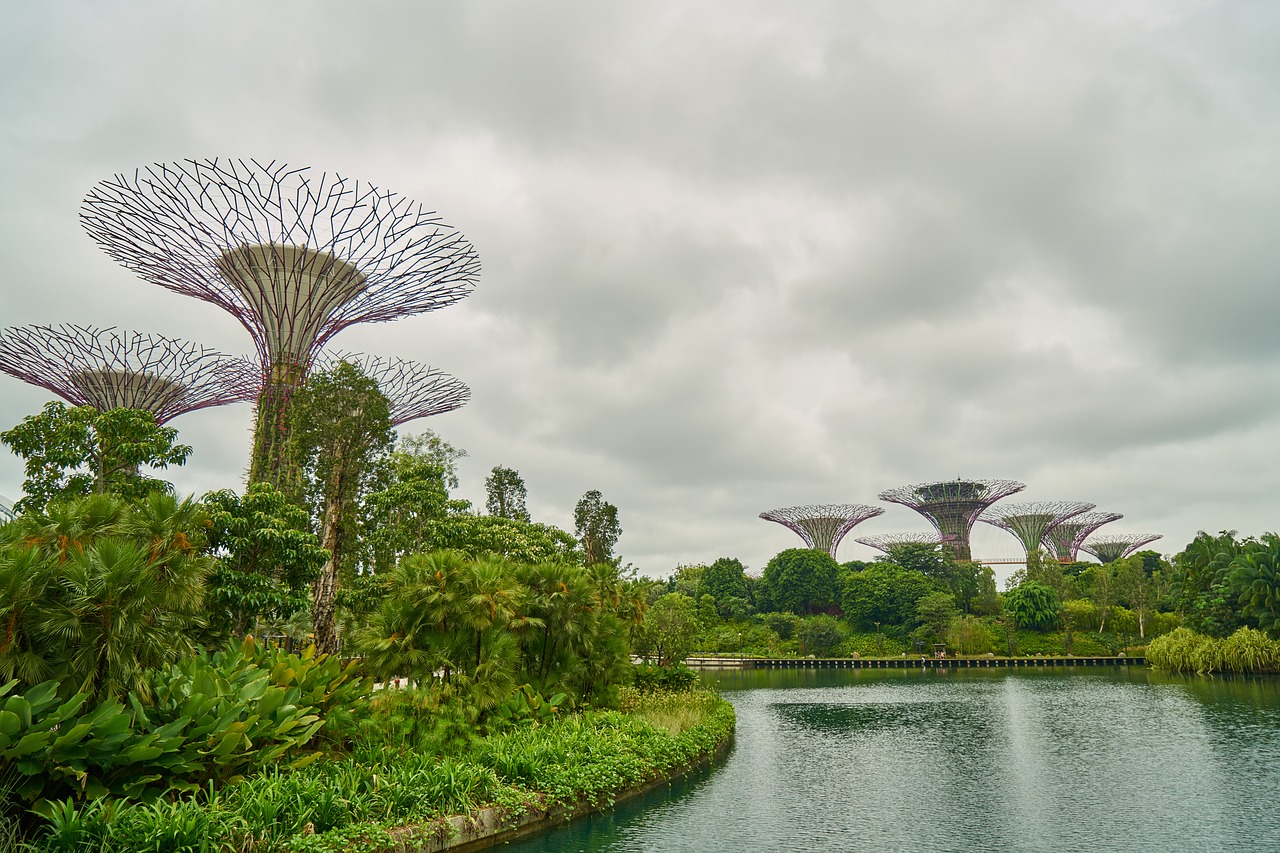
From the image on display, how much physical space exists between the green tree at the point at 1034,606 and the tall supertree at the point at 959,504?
18900 millimetres

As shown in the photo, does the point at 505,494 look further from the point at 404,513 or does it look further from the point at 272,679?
the point at 272,679

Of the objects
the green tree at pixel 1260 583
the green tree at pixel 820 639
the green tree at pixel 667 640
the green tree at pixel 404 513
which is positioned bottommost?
the green tree at pixel 820 639

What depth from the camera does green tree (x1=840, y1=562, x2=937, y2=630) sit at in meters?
75.2

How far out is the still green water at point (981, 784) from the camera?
11906 mm

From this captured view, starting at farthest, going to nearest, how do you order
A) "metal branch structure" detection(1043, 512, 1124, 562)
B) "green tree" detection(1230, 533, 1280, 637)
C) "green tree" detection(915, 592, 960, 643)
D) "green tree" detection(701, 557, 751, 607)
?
"metal branch structure" detection(1043, 512, 1124, 562), "green tree" detection(701, 557, 751, 607), "green tree" detection(915, 592, 960, 643), "green tree" detection(1230, 533, 1280, 637)

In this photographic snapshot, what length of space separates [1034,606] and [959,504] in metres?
22.9

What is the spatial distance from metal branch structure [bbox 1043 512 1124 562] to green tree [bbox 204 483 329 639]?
10051 cm

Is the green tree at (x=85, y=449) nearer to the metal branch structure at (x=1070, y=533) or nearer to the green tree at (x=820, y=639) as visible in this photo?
the green tree at (x=820, y=639)

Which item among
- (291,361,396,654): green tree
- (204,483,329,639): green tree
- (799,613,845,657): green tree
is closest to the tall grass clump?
(799,613,845,657): green tree

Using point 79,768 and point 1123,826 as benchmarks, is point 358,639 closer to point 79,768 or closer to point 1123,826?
point 79,768

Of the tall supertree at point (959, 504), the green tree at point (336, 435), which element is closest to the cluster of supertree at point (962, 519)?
the tall supertree at point (959, 504)

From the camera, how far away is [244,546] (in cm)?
1969

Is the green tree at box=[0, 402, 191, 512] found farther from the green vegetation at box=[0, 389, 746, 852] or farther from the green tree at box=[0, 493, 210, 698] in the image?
the green tree at box=[0, 493, 210, 698]

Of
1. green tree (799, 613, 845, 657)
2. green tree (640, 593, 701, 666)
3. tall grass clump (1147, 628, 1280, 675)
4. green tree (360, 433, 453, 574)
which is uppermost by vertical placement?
green tree (360, 433, 453, 574)
